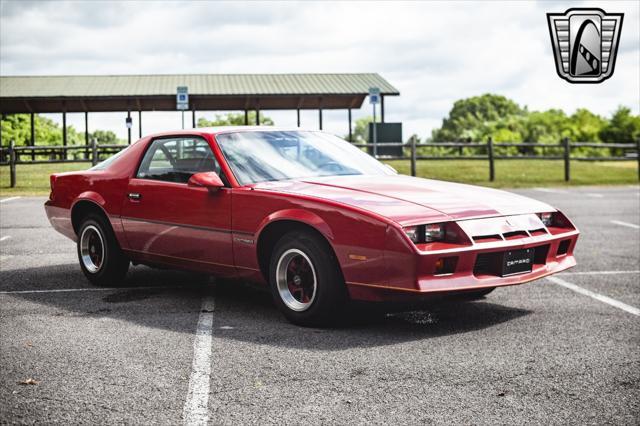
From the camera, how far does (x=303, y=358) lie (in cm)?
464

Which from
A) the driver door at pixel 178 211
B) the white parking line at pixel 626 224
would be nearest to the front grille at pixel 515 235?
the driver door at pixel 178 211

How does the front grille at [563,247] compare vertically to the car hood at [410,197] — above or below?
below

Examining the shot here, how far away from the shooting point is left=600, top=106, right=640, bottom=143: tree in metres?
49.5

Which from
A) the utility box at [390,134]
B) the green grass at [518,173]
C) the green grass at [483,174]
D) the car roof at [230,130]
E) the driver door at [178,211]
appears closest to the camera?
the driver door at [178,211]

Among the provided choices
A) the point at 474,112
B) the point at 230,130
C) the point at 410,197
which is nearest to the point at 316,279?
the point at 410,197

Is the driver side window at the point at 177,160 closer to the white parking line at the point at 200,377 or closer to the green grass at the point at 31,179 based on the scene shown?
the white parking line at the point at 200,377

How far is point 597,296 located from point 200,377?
3.88m

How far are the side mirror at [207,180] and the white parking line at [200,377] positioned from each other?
943 mm

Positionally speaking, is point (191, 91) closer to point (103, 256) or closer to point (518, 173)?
point (518, 173)

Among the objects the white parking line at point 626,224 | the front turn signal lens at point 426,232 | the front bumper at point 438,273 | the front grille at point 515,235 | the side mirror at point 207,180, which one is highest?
the side mirror at point 207,180

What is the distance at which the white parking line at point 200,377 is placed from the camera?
3619 millimetres

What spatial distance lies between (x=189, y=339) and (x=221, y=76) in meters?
35.5

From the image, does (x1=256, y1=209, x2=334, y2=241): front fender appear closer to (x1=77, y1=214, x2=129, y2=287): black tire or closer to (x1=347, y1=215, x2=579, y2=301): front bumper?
(x1=347, y1=215, x2=579, y2=301): front bumper

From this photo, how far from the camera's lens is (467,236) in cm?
510
